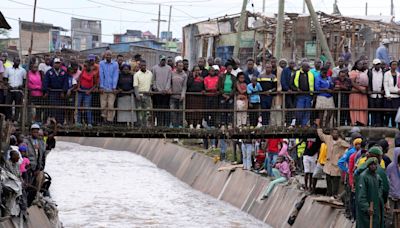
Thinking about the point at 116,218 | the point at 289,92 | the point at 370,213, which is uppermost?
the point at 289,92

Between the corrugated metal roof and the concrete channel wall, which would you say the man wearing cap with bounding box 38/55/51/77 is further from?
the concrete channel wall

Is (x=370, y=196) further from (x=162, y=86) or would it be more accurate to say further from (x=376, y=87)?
(x=162, y=86)

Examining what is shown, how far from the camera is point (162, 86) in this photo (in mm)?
22750

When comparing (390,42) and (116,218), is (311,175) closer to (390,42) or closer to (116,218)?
(116,218)

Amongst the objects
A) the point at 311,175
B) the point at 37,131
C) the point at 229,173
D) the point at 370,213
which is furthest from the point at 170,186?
the point at 370,213

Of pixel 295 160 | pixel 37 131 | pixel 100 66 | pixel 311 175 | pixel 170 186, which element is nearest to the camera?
pixel 37 131

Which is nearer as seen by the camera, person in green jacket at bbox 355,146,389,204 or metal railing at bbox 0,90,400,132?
person in green jacket at bbox 355,146,389,204

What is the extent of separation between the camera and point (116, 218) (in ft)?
101

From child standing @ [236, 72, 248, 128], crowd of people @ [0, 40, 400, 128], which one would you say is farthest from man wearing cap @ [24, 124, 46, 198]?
child standing @ [236, 72, 248, 128]

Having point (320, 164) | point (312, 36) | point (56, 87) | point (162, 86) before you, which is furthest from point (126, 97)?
point (312, 36)

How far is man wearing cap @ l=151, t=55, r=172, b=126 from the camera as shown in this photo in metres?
22.7

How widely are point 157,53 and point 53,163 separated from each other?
1471 centimetres

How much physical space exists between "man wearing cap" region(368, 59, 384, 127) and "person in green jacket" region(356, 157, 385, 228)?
5.95 meters

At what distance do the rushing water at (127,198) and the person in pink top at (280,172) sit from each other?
1.20m
